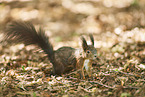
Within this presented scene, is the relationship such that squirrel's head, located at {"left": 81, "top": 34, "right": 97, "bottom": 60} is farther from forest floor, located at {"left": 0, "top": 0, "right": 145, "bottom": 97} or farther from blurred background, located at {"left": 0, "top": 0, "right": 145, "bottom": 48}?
blurred background, located at {"left": 0, "top": 0, "right": 145, "bottom": 48}

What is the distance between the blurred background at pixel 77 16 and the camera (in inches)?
202

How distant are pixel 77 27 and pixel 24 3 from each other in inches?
90.2

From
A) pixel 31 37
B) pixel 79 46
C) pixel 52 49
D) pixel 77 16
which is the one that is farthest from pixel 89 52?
pixel 77 16

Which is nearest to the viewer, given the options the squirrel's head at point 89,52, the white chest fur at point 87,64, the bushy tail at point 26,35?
the bushy tail at point 26,35

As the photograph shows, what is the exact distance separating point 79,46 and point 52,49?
195 cm

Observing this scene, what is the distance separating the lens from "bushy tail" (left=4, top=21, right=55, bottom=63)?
2584 millimetres

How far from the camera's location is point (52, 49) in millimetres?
2787

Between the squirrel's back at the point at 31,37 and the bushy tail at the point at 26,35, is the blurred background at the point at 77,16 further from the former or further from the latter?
the bushy tail at the point at 26,35

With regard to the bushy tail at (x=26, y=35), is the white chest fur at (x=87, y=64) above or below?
below

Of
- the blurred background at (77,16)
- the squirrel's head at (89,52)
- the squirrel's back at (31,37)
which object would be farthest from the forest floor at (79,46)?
the squirrel's head at (89,52)

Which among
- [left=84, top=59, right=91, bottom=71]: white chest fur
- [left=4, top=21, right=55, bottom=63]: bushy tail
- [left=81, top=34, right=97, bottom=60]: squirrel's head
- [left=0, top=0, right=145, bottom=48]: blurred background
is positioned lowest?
[left=84, top=59, right=91, bottom=71]: white chest fur

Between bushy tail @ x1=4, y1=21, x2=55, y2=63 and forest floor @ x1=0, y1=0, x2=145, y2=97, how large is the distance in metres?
0.11

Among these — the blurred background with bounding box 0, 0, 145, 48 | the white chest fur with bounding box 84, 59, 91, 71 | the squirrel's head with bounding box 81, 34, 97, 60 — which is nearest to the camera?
the squirrel's head with bounding box 81, 34, 97, 60

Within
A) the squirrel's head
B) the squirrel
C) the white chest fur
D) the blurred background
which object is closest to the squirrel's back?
the squirrel
